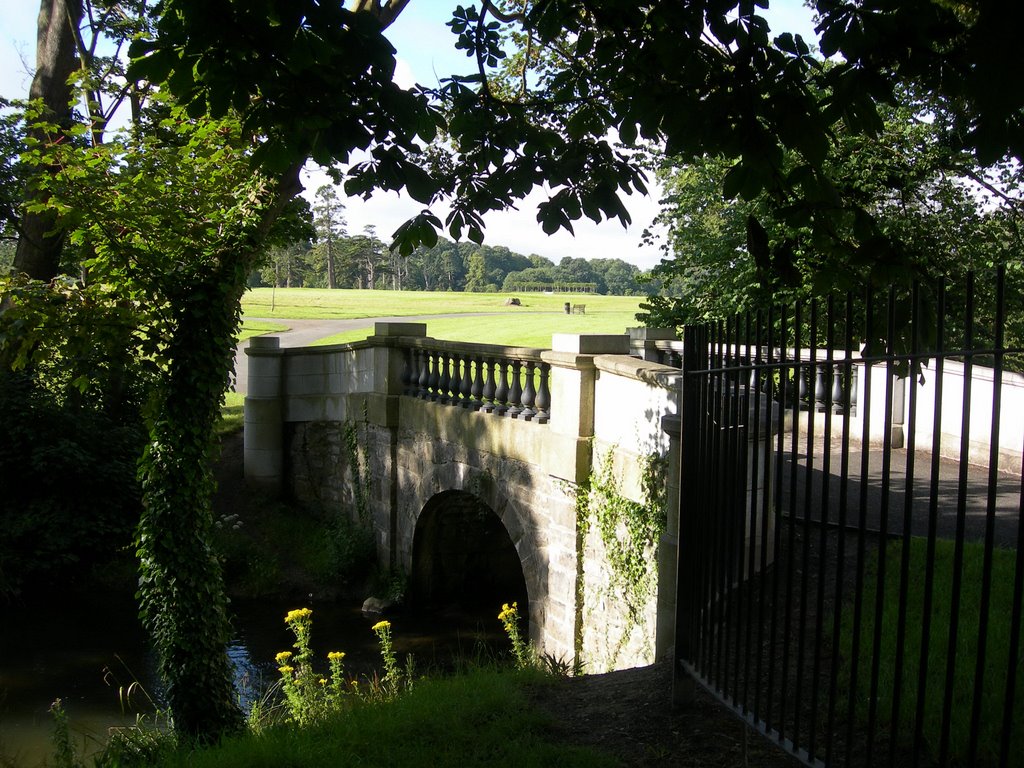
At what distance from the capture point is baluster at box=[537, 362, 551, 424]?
30.7 ft

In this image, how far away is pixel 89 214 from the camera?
8.84 m

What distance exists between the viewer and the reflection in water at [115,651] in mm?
9141

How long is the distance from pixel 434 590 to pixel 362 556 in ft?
4.55

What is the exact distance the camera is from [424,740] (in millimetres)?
4875

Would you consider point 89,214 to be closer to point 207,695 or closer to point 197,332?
point 197,332

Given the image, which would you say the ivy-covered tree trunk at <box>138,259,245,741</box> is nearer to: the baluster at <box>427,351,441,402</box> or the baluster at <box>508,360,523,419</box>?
the baluster at <box>508,360,523,419</box>

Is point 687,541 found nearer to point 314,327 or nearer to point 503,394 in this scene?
point 503,394

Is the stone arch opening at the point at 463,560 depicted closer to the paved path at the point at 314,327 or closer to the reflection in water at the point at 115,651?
the reflection in water at the point at 115,651

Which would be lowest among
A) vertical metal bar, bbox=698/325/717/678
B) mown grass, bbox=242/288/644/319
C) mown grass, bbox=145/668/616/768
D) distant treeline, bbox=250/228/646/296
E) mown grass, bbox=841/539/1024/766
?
mown grass, bbox=145/668/616/768

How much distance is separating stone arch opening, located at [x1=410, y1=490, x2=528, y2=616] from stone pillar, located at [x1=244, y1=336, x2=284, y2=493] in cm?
421

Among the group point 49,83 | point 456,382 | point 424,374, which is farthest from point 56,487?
point 456,382

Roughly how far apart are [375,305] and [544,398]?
43.2 meters

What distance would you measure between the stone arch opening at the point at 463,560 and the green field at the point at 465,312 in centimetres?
1072

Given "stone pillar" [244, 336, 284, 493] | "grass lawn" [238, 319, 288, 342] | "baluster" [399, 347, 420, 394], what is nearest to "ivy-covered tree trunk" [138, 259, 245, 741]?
"baluster" [399, 347, 420, 394]
